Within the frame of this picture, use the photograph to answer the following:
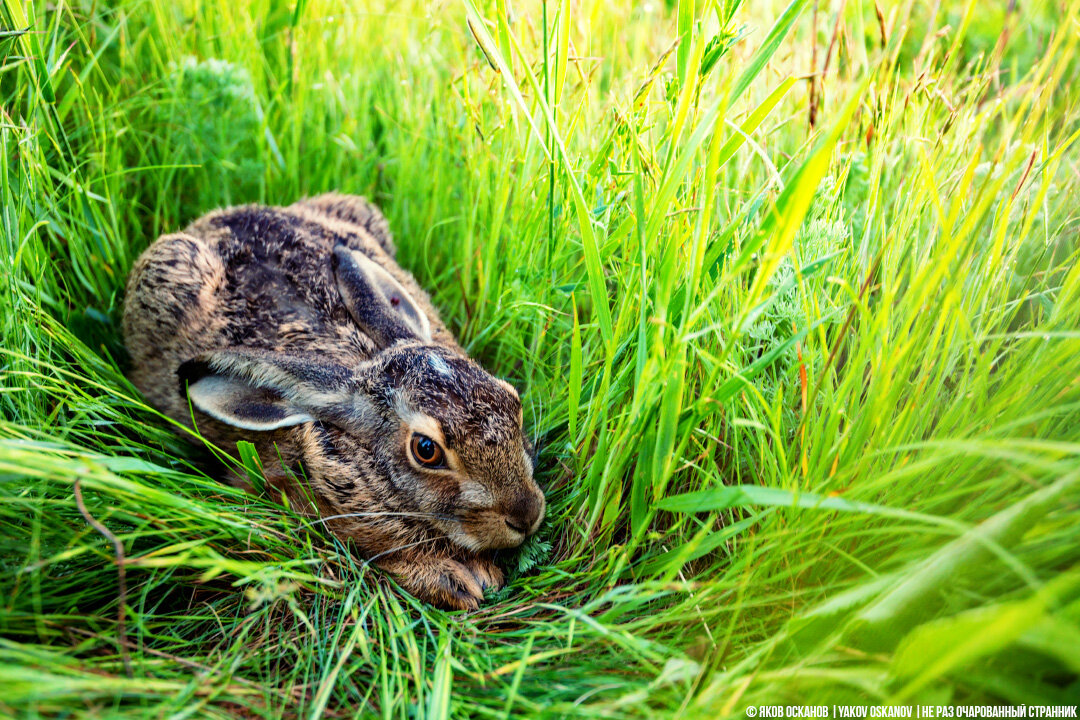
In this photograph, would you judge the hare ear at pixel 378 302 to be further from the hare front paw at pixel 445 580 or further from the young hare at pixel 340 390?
the hare front paw at pixel 445 580

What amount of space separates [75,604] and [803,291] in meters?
2.80

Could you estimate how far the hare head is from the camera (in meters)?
3.05

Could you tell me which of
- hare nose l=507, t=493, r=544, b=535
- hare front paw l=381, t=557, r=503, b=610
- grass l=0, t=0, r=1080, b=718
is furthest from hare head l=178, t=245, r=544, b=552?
grass l=0, t=0, r=1080, b=718

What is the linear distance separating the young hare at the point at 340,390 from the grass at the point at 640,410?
→ 219 millimetres

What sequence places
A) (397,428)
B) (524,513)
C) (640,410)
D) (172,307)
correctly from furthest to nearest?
(172,307), (397,428), (524,513), (640,410)

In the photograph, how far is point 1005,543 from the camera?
1812 millimetres

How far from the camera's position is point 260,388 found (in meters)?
3.36

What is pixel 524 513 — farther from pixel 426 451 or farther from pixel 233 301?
pixel 233 301

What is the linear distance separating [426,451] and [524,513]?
519mm

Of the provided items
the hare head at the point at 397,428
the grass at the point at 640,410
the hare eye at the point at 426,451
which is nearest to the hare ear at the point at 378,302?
the hare head at the point at 397,428

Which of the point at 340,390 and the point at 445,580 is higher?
the point at 340,390

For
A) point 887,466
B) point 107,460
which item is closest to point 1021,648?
point 887,466

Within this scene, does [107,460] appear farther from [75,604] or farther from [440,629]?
[440,629]

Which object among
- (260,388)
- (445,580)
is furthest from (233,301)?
(445,580)
